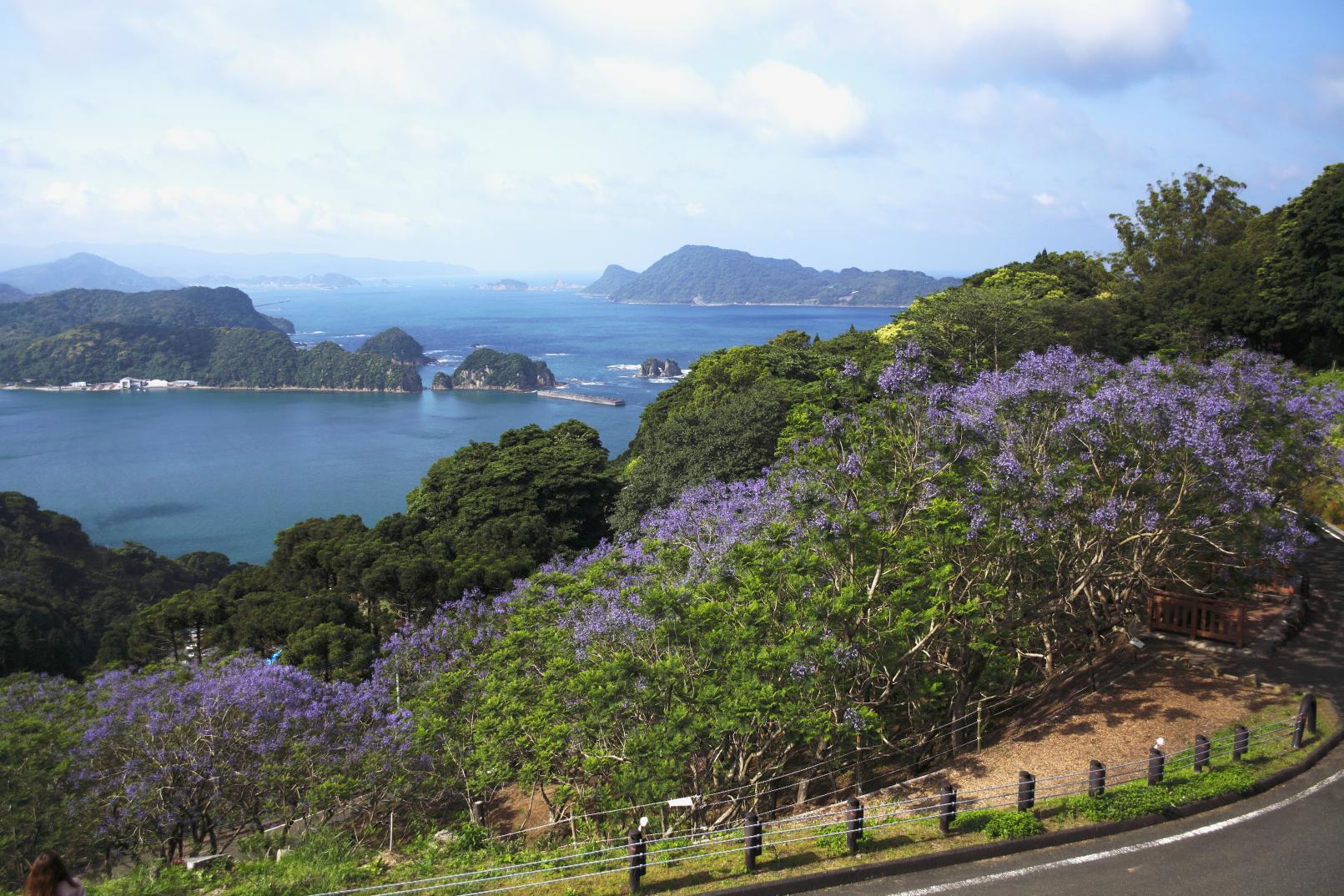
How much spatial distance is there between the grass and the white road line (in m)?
0.28

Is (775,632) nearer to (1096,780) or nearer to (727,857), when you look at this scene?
(727,857)

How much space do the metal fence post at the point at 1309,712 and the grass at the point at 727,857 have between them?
60cm

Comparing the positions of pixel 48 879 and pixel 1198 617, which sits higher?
pixel 48 879

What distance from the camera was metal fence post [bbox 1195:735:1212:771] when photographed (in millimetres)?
8852

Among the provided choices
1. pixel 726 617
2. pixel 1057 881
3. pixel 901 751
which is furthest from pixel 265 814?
pixel 1057 881

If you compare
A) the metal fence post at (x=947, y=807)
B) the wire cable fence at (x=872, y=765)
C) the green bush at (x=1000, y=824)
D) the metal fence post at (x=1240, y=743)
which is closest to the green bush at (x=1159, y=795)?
the metal fence post at (x=1240, y=743)

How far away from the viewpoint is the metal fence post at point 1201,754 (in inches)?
348

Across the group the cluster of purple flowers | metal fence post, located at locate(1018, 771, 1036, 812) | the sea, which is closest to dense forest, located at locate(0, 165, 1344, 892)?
the cluster of purple flowers

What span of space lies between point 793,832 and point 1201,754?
15.0ft

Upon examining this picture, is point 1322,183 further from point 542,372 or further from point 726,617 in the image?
point 542,372

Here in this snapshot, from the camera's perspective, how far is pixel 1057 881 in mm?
7312

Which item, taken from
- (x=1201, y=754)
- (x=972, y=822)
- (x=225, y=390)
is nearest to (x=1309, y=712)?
(x=1201, y=754)

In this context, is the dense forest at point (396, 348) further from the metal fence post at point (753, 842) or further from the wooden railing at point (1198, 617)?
the metal fence post at point (753, 842)

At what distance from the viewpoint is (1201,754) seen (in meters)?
8.88
